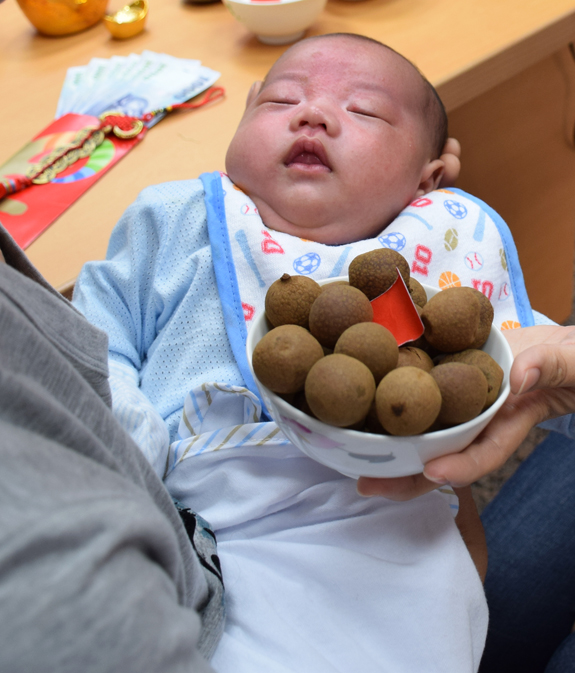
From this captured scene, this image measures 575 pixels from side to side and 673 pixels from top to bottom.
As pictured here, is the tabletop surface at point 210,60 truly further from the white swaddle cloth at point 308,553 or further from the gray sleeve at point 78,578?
the gray sleeve at point 78,578

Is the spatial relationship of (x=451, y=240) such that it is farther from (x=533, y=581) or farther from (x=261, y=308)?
(x=533, y=581)

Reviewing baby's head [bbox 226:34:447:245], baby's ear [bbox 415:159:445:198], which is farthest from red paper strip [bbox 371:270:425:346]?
baby's ear [bbox 415:159:445:198]

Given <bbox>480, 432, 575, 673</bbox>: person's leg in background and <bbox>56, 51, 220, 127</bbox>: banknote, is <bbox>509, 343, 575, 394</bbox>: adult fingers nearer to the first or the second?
<bbox>480, 432, 575, 673</bbox>: person's leg in background

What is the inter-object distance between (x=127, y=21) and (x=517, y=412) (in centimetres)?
119

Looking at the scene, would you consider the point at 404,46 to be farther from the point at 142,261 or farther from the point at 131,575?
the point at 131,575

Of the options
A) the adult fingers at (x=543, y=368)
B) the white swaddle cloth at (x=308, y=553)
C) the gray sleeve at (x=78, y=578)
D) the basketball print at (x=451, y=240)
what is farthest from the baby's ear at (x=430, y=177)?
the gray sleeve at (x=78, y=578)

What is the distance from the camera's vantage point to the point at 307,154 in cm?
77

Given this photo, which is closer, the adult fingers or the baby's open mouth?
the adult fingers

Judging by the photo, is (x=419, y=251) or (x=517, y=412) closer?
(x=517, y=412)

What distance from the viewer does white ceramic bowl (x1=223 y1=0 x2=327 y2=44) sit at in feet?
3.43

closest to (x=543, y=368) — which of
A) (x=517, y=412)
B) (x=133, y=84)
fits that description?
(x=517, y=412)

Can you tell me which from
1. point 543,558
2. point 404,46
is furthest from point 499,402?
point 404,46

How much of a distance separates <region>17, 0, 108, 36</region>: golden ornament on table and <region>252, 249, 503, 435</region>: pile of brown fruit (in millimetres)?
1145

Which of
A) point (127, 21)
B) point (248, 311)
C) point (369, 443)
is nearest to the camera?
point (369, 443)
